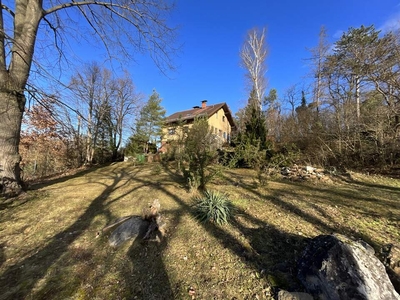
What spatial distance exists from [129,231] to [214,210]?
1539 millimetres

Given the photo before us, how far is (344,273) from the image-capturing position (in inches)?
70.9

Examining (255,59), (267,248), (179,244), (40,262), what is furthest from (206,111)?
(40,262)

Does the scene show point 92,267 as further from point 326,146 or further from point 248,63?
point 248,63

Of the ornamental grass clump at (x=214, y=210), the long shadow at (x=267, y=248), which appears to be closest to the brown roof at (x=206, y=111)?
the ornamental grass clump at (x=214, y=210)

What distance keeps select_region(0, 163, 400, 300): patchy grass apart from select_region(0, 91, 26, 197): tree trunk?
450 millimetres

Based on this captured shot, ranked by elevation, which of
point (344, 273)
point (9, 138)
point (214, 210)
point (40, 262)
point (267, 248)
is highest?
point (9, 138)

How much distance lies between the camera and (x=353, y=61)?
775cm

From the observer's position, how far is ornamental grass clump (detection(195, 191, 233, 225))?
3508mm

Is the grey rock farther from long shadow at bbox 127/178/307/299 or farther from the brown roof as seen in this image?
the brown roof

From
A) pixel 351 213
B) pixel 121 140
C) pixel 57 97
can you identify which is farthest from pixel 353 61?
pixel 121 140

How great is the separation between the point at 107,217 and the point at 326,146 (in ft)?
32.0

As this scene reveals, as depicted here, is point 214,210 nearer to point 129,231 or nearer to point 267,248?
point 267,248

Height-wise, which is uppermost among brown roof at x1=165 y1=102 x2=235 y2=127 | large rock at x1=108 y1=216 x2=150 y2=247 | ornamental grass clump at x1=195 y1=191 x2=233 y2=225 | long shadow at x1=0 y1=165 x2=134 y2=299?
brown roof at x1=165 y1=102 x2=235 y2=127

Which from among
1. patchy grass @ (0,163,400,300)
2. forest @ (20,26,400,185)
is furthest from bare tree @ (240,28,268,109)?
patchy grass @ (0,163,400,300)
